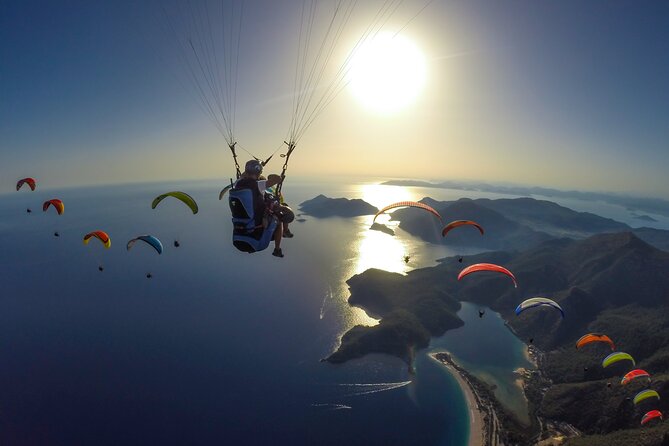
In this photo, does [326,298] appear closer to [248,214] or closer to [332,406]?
[332,406]

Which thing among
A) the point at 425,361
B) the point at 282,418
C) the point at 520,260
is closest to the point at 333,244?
the point at 520,260

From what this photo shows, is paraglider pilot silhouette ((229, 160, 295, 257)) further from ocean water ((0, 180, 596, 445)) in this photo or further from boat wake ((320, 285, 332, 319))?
boat wake ((320, 285, 332, 319))

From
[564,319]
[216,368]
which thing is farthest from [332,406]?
[564,319]

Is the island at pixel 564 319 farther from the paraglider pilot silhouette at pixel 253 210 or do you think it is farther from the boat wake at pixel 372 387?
the paraglider pilot silhouette at pixel 253 210

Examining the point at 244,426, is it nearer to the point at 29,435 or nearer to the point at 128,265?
the point at 29,435

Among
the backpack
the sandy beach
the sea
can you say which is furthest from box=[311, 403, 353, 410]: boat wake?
the backpack
